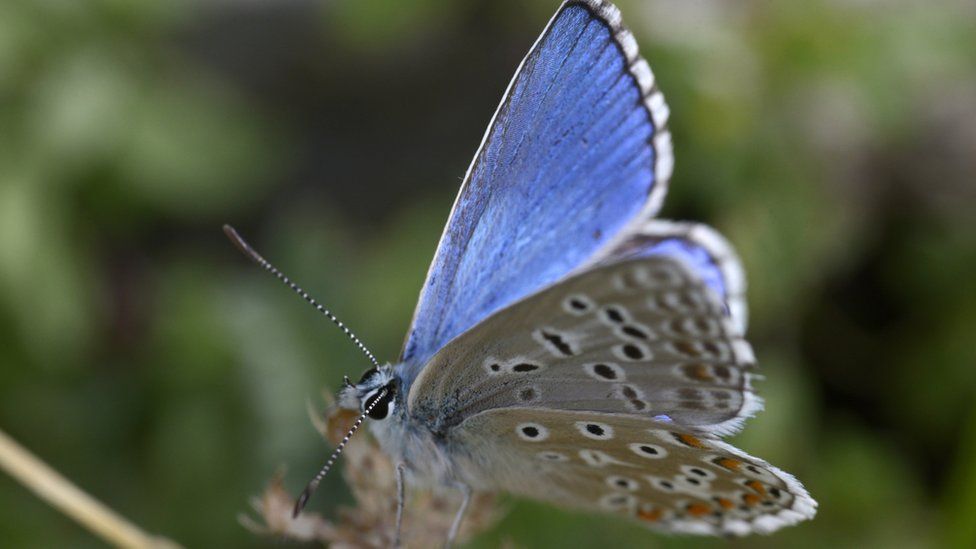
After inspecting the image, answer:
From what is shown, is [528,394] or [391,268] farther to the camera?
[391,268]

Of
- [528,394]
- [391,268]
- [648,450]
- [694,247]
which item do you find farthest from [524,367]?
[391,268]

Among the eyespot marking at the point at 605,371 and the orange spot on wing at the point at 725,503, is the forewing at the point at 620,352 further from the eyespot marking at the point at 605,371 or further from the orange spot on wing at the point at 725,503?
the orange spot on wing at the point at 725,503

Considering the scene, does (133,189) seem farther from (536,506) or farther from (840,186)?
(840,186)

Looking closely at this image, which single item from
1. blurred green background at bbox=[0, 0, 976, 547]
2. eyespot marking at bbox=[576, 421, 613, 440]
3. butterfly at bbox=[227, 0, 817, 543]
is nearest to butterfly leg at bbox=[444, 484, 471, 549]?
butterfly at bbox=[227, 0, 817, 543]

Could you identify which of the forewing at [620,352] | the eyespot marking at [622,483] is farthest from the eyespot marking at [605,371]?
the eyespot marking at [622,483]

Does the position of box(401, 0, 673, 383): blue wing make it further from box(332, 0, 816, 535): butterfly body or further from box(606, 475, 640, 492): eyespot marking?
box(606, 475, 640, 492): eyespot marking

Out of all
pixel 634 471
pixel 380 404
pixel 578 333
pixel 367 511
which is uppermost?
pixel 578 333

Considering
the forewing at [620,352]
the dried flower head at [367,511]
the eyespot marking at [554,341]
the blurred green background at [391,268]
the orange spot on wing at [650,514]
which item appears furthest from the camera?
the blurred green background at [391,268]

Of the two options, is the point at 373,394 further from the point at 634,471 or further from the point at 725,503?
the point at 725,503
